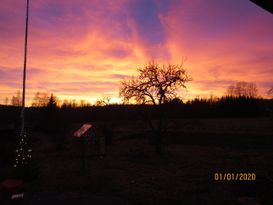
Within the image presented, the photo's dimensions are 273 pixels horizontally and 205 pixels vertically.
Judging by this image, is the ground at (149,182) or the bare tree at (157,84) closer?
the ground at (149,182)

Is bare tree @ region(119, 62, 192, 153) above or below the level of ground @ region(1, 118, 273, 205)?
above

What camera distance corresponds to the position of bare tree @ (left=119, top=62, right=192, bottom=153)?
17.6 metres

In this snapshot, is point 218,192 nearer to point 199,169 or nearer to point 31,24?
point 199,169

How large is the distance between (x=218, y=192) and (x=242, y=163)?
5.46 m

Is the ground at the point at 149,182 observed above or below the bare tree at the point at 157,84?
below

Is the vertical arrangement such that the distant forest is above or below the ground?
above

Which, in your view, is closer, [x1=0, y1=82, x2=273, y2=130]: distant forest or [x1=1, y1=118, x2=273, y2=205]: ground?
[x1=1, y1=118, x2=273, y2=205]: ground

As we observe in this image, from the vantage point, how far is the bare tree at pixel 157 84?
1761 centimetres

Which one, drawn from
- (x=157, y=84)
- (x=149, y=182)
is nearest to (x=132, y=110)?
(x=157, y=84)

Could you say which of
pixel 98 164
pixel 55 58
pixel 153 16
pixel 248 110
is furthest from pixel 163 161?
pixel 248 110

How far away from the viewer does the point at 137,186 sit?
9625mm

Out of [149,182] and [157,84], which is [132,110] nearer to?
[157,84]

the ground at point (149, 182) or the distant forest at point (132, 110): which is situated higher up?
the distant forest at point (132, 110)

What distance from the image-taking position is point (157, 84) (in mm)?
17547
